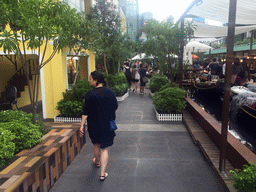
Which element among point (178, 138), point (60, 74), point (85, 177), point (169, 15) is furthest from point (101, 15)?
point (85, 177)

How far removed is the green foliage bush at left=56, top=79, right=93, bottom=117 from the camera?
22.3 feet

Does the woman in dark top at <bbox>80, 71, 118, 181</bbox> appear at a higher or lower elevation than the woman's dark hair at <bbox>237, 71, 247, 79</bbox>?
lower

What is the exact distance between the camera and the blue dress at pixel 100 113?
3.43 metres

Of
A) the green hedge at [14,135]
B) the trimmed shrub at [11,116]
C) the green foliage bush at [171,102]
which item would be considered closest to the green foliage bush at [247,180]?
the green hedge at [14,135]

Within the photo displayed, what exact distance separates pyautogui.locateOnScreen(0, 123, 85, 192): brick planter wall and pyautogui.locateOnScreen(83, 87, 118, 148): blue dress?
750 millimetres

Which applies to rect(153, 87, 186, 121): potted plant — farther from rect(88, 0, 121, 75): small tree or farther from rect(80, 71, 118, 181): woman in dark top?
rect(88, 0, 121, 75): small tree

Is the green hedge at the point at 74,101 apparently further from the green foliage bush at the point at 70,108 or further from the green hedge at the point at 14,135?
the green hedge at the point at 14,135

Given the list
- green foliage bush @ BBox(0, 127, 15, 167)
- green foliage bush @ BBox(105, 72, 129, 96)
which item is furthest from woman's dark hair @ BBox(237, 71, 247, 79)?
green foliage bush @ BBox(0, 127, 15, 167)

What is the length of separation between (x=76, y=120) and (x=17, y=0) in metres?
4.13

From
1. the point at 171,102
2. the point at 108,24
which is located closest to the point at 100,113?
the point at 171,102

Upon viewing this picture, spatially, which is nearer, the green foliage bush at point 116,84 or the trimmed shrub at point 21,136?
the trimmed shrub at point 21,136

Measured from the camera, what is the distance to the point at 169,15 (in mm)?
9867

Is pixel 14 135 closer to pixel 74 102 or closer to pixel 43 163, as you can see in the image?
pixel 43 163

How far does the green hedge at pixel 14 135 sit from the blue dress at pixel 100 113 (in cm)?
108
